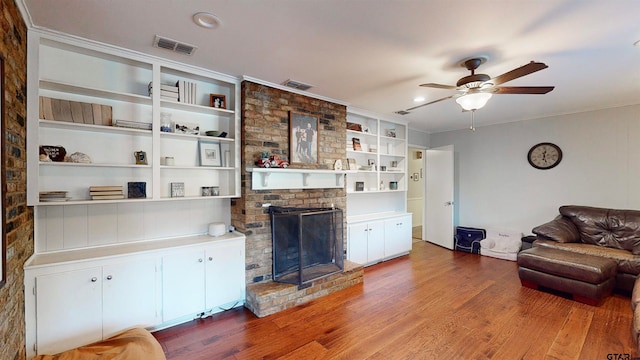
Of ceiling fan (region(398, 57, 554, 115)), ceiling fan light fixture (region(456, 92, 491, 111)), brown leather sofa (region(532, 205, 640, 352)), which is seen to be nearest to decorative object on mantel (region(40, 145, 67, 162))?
ceiling fan (region(398, 57, 554, 115))

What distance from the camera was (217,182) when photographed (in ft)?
10.5

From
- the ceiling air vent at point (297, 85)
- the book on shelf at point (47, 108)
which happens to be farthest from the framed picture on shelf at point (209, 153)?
the book on shelf at point (47, 108)

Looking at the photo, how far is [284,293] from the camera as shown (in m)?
2.94

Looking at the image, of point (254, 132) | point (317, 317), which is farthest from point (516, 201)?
point (254, 132)

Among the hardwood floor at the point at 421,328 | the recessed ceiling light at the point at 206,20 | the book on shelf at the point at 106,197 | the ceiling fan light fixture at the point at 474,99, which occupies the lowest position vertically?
the hardwood floor at the point at 421,328

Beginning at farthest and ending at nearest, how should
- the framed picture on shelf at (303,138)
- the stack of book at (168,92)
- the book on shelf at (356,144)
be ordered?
the book on shelf at (356,144), the framed picture on shelf at (303,138), the stack of book at (168,92)

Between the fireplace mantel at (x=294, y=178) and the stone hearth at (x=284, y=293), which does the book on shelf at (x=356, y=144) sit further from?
the stone hearth at (x=284, y=293)

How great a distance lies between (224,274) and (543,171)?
17.6 feet

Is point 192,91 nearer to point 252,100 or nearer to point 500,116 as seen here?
point 252,100

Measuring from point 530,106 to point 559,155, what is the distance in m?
1.19

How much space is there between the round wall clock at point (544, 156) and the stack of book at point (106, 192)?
239 inches

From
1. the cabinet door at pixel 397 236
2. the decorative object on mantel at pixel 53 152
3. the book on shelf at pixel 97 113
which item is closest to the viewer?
A: the decorative object on mantel at pixel 53 152

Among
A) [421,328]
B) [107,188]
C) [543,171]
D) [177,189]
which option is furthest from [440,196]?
[107,188]

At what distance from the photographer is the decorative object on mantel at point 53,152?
7.24 feet
